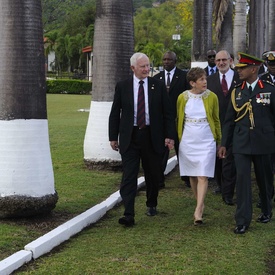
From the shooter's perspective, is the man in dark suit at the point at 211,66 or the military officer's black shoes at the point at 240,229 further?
the man in dark suit at the point at 211,66

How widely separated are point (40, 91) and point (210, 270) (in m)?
2.93

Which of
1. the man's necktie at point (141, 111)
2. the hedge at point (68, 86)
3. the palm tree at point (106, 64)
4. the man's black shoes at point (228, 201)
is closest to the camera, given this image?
the man's necktie at point (141, 111)

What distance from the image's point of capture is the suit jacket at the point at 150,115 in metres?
7.81

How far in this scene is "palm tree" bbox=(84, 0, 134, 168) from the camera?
10984 mm

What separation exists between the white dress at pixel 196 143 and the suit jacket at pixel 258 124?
41 cm

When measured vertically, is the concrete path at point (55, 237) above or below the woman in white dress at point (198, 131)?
below

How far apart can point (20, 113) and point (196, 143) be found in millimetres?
2116

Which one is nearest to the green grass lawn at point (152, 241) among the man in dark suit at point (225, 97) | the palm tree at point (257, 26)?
the man in dark suit at point (225, 97)

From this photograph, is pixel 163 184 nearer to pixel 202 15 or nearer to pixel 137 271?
pixel 137 271

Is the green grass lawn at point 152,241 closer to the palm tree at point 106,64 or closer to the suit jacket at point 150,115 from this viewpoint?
the suit jacket at point 150,115

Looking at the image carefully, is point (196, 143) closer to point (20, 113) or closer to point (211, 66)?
point (20, 113)

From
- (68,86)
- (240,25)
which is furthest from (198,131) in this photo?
(68,86)

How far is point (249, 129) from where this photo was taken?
298 inches

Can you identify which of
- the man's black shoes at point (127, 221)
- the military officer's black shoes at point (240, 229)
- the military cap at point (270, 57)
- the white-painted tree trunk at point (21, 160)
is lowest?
the military officer's black shoes at point (240, 229)
